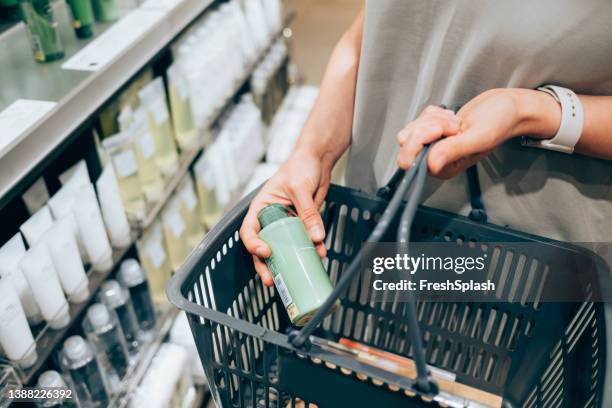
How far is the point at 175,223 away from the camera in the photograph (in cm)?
212

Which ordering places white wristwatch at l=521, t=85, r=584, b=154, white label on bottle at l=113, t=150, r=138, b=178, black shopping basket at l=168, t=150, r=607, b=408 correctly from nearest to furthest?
black shopping basket at l=168, t=150, r=607, b=408, white wristwatch at l=521, t=85, r=584, b=154, white label on bottle at l=113, t=150, r=138, b=178

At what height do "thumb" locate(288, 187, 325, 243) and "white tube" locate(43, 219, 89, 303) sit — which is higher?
"thumb" locate(288, 187, 325, 243)

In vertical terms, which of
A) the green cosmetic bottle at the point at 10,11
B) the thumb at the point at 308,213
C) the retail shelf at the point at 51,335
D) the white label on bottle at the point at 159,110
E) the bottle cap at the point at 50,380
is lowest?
the bottle cap at the point at 50,380

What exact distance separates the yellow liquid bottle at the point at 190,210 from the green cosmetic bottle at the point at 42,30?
80 cm

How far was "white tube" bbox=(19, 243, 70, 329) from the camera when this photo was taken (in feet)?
4.12

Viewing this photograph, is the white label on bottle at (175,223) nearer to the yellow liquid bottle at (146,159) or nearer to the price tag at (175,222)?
the price tag at (175,222)

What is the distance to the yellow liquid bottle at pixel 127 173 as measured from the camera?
5.44 ft

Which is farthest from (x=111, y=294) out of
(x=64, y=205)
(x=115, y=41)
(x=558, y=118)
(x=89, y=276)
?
(x=558, y=118)

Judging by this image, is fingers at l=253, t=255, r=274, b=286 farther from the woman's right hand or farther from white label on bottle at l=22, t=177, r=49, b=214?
white label on bottle at l=22, t=177, r=49, b=214

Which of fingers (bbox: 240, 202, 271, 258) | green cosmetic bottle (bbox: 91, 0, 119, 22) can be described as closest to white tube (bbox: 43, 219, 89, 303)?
fingers (bbox: 240, 202, 271, 258)

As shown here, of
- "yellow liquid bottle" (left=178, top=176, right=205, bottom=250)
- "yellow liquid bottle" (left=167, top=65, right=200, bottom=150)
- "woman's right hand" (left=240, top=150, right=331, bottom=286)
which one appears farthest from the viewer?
"yellow liquid bottle" (left=178, top=176, right=205, bottom=250)

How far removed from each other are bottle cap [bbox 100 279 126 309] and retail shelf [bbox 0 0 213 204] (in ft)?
1.56

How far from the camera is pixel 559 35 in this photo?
33.9 inches

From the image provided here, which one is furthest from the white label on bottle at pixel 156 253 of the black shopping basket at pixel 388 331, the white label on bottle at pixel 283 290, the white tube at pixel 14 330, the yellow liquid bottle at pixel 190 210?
the white label on bottle at pixel 283 290
